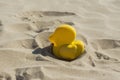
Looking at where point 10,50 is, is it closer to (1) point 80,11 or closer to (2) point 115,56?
(2) point 115,56

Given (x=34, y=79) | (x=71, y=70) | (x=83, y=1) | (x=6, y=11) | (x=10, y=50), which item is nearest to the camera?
(x=34, y=79)

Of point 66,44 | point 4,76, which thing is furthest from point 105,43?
point 4,76

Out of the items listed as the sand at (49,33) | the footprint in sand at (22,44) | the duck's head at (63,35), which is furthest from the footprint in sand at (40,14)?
the duck's head at (63,35)

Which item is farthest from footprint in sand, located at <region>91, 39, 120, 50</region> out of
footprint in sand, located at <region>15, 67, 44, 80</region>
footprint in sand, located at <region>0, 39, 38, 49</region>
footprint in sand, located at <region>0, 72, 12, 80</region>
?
footprint in sand, located at <region>0, 72, 12, 80</region>

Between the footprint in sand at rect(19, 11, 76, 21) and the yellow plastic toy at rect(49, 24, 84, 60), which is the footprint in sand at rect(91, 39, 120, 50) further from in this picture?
the footprint in sand at rect(19, 11, 76, 21)

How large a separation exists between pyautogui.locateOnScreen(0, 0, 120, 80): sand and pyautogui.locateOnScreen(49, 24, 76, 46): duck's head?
4.6 inches

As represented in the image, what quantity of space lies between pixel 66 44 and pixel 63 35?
7 centimetres

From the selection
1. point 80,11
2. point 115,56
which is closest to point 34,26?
point 80,11

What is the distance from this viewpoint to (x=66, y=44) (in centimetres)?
248

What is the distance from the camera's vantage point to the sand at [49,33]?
222 cm

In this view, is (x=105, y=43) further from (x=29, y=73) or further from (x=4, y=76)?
(x=4, y=76)

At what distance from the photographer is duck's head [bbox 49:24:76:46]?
2.45 m

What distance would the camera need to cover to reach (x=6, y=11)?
3.32 m

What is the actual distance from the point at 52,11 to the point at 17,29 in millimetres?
591
